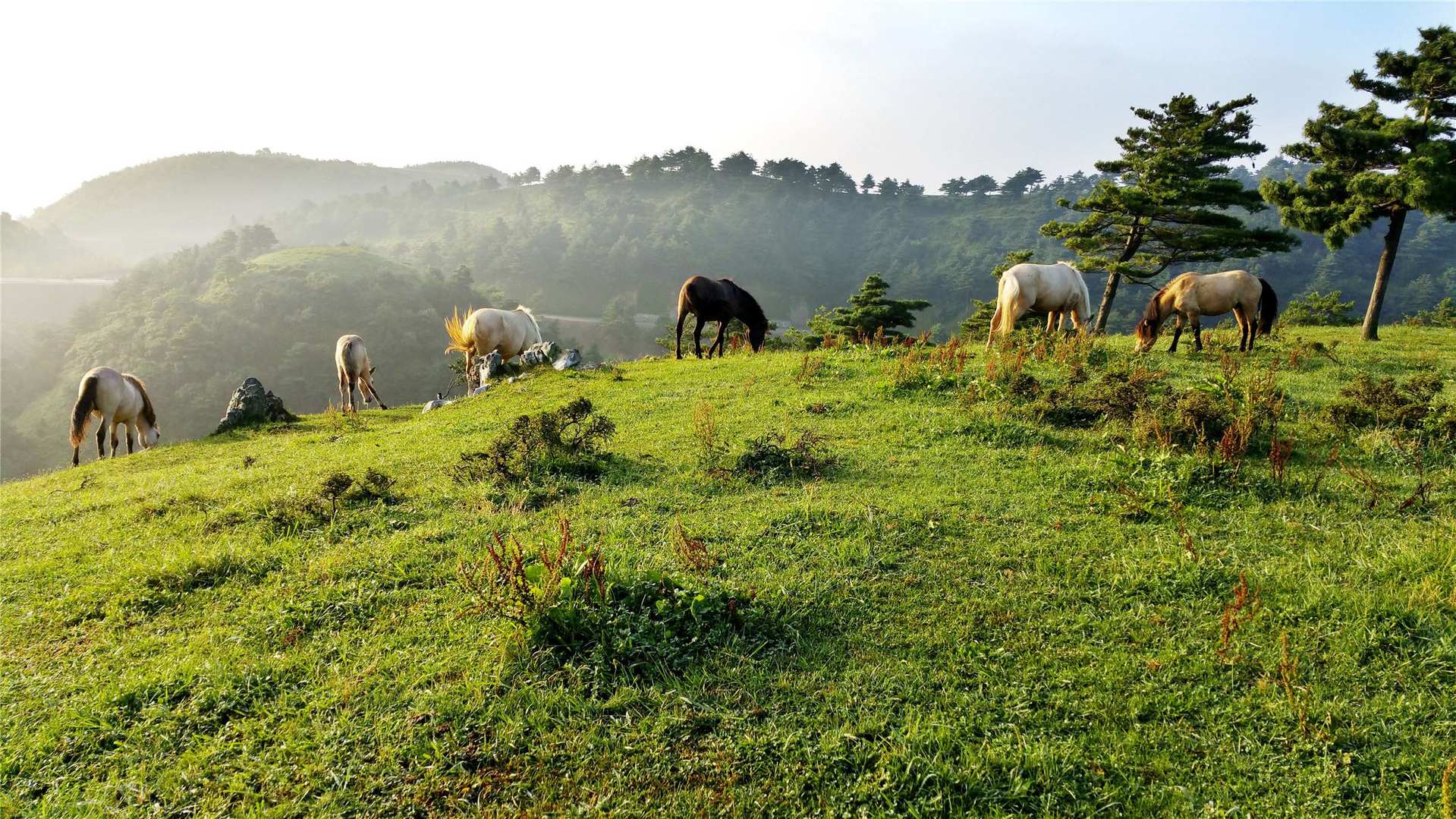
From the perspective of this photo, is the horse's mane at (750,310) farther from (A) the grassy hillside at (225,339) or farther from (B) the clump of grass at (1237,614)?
(A) the grassy hillside at (225,339)

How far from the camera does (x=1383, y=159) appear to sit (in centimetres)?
1340

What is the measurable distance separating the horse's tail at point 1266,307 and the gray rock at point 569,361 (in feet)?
44.4

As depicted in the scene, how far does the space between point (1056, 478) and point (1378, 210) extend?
566 inches

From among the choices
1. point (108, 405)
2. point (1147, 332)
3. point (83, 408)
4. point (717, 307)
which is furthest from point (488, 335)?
point (1147, 332)

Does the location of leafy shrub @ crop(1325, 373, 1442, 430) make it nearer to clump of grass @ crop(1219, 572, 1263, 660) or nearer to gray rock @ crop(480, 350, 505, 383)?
clump of grass @ crop(1219, 572, 1263, 660)

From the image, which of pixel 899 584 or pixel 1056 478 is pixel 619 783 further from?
pixel 1056 478

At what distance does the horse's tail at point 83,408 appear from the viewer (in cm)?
1103

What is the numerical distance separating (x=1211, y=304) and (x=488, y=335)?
1566 cm

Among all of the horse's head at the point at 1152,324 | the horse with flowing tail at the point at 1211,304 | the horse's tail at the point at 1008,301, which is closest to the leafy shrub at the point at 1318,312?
the horse with flowing tail at the point at 1211,304

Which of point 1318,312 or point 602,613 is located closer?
point 602,613

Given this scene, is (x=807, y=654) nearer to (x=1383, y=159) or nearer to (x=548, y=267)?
(x=1383, y=159)

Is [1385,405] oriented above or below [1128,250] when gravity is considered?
below

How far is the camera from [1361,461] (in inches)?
215

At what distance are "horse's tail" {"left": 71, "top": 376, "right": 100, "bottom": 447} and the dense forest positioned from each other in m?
40.1
